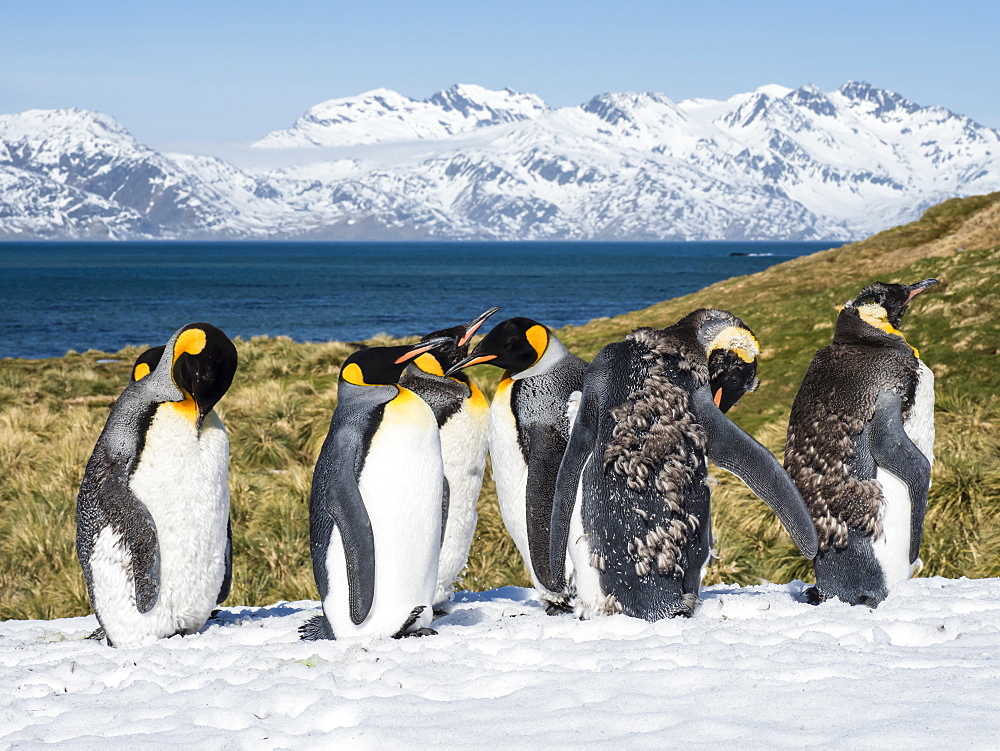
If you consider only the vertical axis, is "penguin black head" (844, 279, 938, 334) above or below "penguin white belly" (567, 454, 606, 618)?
above

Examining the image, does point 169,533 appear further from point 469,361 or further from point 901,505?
point 901,505

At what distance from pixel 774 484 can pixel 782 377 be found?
7.51m

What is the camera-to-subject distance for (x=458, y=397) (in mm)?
5586

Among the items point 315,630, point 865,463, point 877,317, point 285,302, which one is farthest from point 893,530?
point 285,302

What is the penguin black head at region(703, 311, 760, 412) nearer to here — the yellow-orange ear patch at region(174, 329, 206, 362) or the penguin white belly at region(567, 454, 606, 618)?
the penguin white belly at region(567, 454, 606, 618)

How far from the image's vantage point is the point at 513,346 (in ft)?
17.1

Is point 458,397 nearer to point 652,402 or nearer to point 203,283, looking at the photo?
point 652,402

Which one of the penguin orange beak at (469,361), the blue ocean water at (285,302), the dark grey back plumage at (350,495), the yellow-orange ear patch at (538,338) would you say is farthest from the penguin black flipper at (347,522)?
the blue ocean water at (285,302)

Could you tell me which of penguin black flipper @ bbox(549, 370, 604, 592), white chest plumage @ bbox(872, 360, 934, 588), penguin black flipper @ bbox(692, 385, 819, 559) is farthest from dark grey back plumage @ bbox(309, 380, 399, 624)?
white chest plumage @ bbox(872, 360, 934, 588)

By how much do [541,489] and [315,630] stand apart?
4.44 ft

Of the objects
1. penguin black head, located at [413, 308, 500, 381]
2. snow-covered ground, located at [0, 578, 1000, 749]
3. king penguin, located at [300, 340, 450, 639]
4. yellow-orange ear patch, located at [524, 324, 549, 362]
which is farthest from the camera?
penguin black head, located at [413, 308, 500, 381]

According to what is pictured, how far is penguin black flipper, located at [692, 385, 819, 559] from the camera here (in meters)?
4.67

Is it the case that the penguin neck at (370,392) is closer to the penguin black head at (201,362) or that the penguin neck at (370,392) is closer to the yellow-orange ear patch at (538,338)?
the penguin black head at (201,362)

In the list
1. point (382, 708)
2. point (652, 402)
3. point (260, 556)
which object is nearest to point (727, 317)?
point (652, 402)
